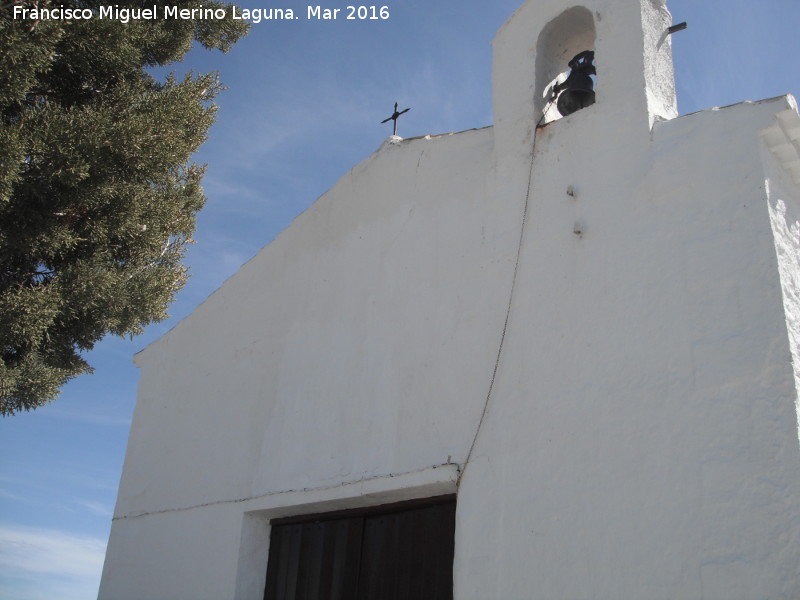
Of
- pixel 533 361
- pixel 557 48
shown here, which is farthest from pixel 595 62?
pixel 533 361

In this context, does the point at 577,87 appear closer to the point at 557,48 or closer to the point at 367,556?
the point at 557,48

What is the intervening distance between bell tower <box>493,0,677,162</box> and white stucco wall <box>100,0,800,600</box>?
2cm

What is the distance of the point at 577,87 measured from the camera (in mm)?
6246

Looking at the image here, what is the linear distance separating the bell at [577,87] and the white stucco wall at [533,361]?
0.24 m

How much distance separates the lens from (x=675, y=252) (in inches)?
197

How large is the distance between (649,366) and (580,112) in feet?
6.34

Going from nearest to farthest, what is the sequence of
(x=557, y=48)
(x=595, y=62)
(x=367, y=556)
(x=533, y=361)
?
(x=533, y=361), (x=595, y=62), (x=367, y=556), (x=557, y=48)

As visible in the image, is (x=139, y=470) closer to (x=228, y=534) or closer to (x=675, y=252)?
(x=228, y=534)

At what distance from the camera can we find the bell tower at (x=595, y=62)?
222 inches

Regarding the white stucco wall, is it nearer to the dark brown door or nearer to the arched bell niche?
the arched bell niche

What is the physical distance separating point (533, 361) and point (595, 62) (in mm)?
2110

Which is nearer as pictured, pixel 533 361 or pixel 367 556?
pixel 533 361

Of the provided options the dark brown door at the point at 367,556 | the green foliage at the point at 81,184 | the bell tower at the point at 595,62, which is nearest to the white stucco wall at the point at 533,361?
the bell tower at the point at 595,62

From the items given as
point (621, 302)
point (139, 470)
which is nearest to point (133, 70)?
point (139, 470)
